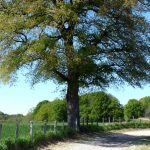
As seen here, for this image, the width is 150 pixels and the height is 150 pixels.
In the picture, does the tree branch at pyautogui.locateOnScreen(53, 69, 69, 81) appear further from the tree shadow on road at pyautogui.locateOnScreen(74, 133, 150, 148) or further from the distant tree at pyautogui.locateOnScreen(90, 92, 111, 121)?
the distant tree at pyautogui.locateOnScreen(90, 92, 111, 121)

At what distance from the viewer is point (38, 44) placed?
1223 inches

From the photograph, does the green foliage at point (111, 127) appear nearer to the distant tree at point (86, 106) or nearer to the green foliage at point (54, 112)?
the distant tree at point (86, 106)

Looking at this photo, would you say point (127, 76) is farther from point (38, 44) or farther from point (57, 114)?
point (57, 114)

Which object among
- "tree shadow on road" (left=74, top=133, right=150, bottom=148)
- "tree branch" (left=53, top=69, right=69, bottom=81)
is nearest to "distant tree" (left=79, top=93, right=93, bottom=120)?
"tree branch" (left=53, top=69, right=69, bottom=81)

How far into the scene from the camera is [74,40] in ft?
108

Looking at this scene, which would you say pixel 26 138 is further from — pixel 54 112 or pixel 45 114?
pixel 45 114

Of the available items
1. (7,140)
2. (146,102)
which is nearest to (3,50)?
(7,140)

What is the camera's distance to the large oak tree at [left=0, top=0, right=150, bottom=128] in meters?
31.2

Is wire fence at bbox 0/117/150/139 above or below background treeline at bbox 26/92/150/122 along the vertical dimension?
below

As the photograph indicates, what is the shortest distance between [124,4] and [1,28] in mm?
8264

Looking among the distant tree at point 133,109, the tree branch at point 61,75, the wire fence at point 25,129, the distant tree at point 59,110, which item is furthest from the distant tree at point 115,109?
the wire fence at point 25,129

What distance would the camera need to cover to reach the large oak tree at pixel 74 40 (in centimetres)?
3122

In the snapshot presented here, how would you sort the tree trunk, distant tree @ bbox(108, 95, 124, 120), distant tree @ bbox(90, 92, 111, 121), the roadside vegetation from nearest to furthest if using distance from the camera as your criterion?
the roadside vegetation, the tree trunk, distant tree @ bbox(108, 95, 124, 120), distant tree @ bbox(90, 92, 111, 121)

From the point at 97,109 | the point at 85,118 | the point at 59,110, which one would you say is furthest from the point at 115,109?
the point at 85,118
